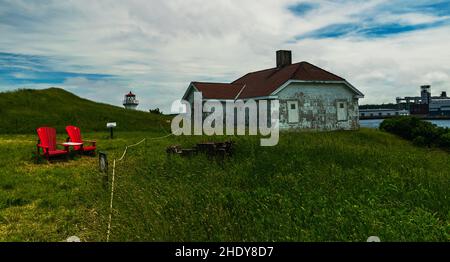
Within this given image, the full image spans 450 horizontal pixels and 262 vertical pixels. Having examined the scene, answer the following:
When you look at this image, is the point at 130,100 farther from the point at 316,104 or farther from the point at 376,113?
the point at 376,113

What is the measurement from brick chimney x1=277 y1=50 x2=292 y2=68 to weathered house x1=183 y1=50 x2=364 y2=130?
2.39 ft

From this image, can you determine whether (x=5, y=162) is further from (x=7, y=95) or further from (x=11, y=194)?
(x=7, y=95)

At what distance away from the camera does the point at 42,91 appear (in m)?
→ 41.7

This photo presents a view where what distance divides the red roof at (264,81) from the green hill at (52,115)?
5308 millimetres

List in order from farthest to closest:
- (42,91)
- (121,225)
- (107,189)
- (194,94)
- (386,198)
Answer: (42,91)
(194,94)
(107,189)
(386,198)
(121,225)

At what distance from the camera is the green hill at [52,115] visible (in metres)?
30.1

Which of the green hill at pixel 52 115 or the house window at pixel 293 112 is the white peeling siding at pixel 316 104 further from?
the green hill at pixel 52 115

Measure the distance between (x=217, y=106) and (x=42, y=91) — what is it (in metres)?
21.4

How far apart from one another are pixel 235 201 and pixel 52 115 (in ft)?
101

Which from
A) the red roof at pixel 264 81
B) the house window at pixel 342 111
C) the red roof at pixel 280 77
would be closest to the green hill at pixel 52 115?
the red roof at pixel 264 81

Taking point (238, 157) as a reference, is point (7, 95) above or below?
above

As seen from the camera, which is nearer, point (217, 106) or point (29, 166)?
point (29, 166)
